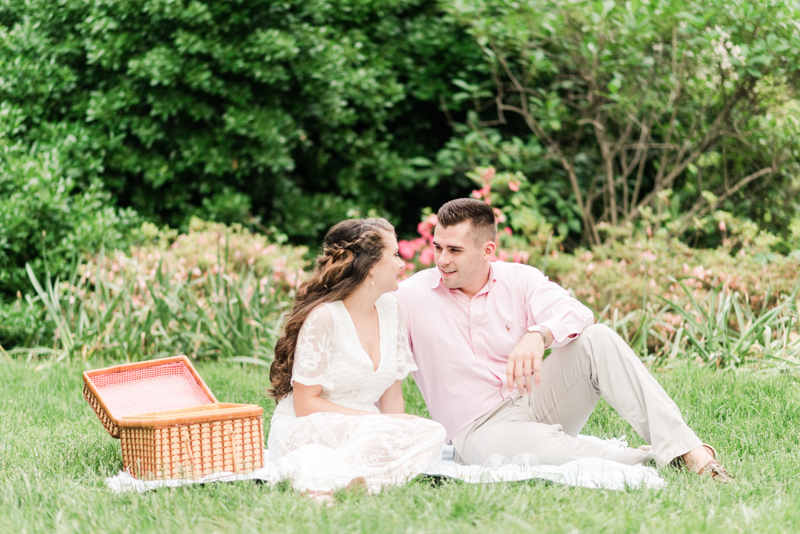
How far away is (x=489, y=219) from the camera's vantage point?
3627 millimetres

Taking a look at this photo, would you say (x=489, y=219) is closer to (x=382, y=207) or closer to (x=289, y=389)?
(x=289, y=389)

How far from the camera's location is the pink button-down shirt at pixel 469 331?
3.58 metres

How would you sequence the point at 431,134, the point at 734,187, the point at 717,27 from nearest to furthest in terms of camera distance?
the point at 717,27
the point at 734,187
the point at 431,134

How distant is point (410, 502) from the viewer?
274 cm

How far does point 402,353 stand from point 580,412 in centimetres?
85

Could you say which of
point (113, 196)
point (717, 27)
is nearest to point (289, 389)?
point (113, 196)

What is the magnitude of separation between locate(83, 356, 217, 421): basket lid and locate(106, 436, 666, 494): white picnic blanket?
0.41 m

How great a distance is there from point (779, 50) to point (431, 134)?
3981 millimetres

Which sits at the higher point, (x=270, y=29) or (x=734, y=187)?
(x=270, y=29)

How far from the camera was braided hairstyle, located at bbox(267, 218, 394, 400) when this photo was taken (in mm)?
3340

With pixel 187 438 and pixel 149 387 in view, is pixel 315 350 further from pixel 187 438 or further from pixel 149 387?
pixel 149 387

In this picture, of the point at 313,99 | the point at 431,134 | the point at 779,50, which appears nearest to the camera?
the point at 779,50

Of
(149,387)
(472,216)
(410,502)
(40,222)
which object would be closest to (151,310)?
(40,222)

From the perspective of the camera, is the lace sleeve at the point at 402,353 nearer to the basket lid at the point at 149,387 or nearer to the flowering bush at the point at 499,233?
the basket lid at the point at 149,387
